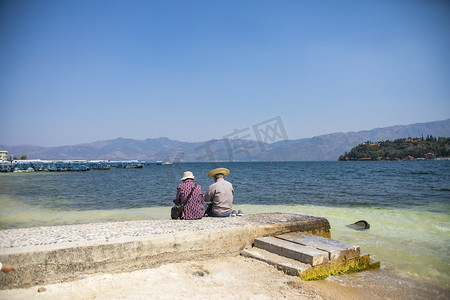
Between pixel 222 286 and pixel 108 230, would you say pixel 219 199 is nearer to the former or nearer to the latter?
pixel 108 230

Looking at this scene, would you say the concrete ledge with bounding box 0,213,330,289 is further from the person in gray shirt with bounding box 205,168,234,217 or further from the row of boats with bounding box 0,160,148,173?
the row of boats with bounding box 0,160,148,173

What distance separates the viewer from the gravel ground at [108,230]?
14.6 ft

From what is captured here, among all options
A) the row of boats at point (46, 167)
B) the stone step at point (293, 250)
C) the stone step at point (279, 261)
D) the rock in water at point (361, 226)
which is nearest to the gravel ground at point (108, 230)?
the stone step at point (293, 250)

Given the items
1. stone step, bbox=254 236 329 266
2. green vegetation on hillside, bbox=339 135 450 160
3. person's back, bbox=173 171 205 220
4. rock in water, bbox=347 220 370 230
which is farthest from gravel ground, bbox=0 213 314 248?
green vegetation on hillside, bbox=339 135 450 160

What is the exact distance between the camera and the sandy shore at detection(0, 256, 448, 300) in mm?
3664

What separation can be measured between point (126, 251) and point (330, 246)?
3.33 m

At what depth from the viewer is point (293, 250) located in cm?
486

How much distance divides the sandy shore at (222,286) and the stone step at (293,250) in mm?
334

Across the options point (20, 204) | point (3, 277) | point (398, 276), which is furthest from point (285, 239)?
point (20, 204)

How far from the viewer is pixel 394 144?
138 meters

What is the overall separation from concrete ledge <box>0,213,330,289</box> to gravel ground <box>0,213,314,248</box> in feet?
0.21

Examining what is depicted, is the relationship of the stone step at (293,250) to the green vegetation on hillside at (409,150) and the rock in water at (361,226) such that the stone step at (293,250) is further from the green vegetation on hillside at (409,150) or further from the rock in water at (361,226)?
the green vegetation on hillside at (409,150)

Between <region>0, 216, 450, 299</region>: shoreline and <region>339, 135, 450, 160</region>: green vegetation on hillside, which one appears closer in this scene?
<region>0, 216, 450, 299</region>: shoreline

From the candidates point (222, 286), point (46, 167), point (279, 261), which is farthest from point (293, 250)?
point (46, 167)
